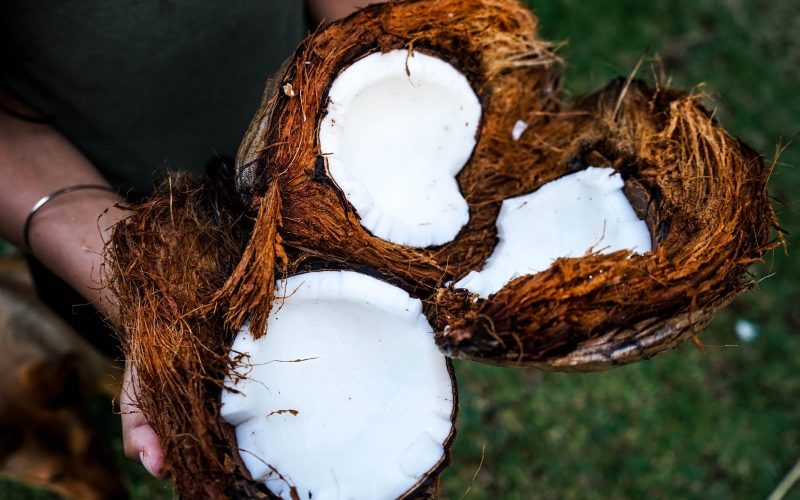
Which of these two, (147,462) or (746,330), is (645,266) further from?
(746,330)

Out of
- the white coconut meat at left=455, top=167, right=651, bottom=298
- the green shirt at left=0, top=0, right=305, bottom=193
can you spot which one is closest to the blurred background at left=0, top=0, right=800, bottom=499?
the white coconut meat at left=455, top=167, right=651, bottom=298

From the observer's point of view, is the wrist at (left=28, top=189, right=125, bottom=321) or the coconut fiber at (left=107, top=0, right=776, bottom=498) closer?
the coconut fiber at (left=107, top=0, right=776, bottom=498)

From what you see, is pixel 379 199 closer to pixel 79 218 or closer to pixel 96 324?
pixel 79 218

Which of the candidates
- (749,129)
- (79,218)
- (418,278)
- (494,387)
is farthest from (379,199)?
(749,129)

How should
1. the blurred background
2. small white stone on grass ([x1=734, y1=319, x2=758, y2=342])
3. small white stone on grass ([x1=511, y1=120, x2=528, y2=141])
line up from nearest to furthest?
small white stone on grass ([x1=511, y1=120, x2=528, y2=141]) < the blurred background < small white stone on grass ([x1=734, y1=319, x2=758, y2=342])

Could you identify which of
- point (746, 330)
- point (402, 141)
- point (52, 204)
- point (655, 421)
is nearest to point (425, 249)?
point (402, 141)

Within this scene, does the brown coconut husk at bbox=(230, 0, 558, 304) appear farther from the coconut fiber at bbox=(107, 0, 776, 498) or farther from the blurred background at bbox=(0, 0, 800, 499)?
the blurred background at bbox=(0, 0, 800, 499)
